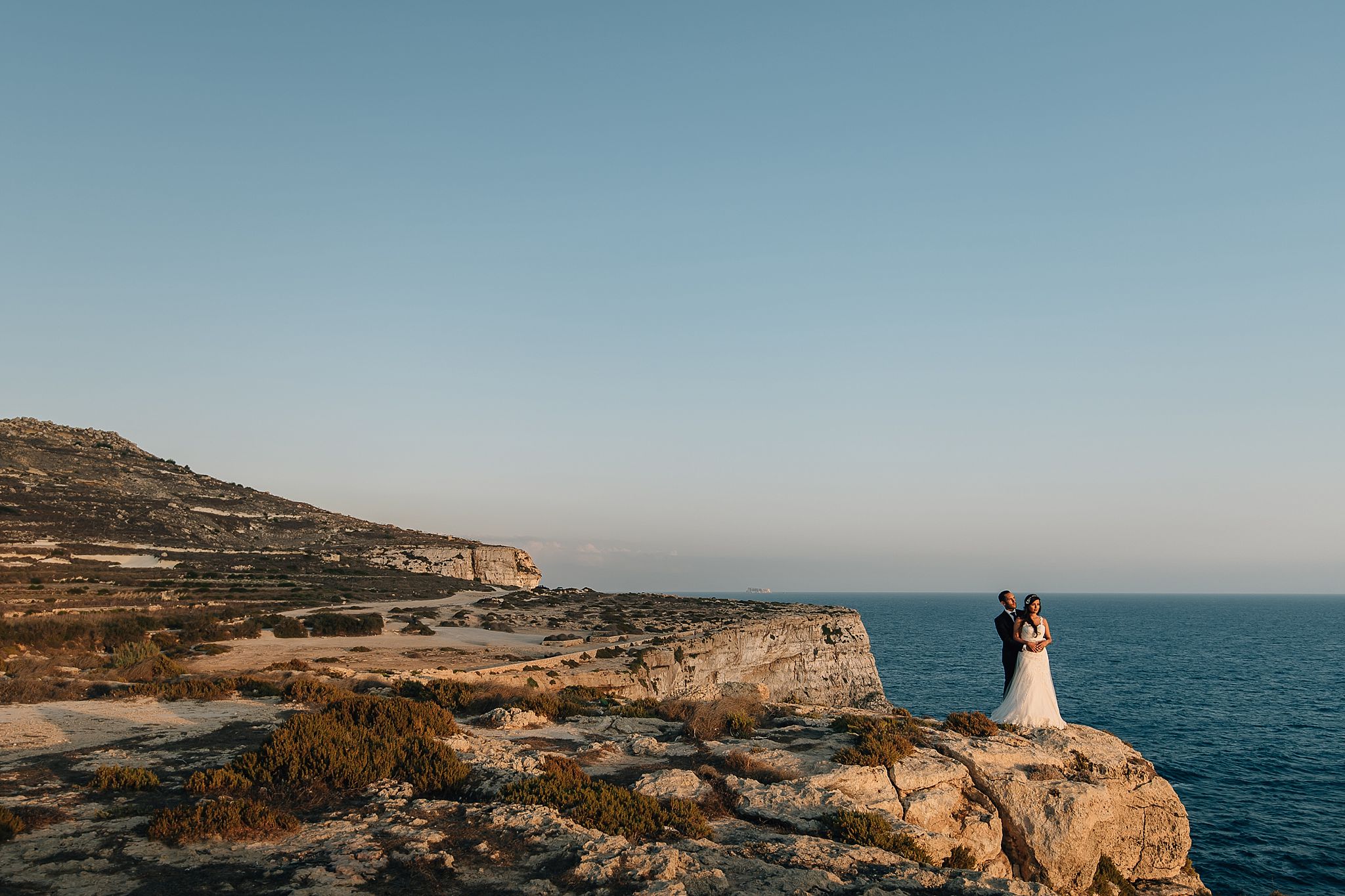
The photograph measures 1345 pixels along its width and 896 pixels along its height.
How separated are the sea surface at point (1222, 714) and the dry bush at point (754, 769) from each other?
2629cm

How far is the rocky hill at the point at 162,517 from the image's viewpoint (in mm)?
65062

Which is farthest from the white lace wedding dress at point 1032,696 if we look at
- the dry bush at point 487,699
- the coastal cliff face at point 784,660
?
the coastal cliff face at point 784,660

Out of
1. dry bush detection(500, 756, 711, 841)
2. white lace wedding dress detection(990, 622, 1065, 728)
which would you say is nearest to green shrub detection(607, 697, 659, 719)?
dry bush detection(500, 756, 711, 841)

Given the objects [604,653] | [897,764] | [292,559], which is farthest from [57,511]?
[897,764]

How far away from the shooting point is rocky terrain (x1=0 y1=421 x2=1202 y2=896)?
941cm

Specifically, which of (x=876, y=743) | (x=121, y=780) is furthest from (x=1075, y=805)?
(x=121, y=780)

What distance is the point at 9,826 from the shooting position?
935 centimetres

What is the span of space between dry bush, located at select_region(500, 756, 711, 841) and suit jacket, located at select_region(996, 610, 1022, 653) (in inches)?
468

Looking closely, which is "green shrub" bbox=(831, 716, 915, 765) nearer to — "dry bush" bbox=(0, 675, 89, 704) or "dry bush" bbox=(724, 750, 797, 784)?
"dry bush" bbox=(724, 750, 797, 784)

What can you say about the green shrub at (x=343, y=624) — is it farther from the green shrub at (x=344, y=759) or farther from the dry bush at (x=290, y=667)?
the green shrub at (x=344, y=759)

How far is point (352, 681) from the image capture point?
22469 mm

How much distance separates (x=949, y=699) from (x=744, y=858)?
63.6 meters

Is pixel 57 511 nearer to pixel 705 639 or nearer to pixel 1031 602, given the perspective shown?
pixel 705 639

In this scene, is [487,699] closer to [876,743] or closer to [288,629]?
Result: [876,743]
